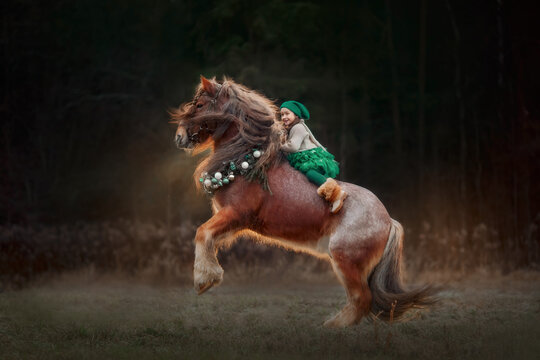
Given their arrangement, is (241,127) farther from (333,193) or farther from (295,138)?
(333,193)

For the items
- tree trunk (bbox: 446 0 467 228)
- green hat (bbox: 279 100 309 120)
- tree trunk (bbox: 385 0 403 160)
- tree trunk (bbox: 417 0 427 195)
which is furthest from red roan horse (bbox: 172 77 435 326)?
tree trunk (bbox: 417 0 427 195)

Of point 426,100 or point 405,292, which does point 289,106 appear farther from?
point 426,100

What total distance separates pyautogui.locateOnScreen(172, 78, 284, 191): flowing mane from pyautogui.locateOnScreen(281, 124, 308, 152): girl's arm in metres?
0.10

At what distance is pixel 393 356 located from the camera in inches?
184

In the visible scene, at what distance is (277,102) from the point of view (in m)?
11.8

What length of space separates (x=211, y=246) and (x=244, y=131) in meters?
1.18

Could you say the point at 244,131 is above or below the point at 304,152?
above

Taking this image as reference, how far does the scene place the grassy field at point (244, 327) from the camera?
4.75 meters

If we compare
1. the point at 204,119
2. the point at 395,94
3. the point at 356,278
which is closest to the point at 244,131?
the point at 204,119

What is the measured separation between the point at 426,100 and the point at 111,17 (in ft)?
25.6

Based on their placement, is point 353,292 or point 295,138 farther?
point 295,138

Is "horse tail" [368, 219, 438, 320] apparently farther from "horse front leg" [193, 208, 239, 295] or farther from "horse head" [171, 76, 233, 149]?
"horse head" [171, 76, 233, 149]

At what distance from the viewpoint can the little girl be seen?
5609 mm

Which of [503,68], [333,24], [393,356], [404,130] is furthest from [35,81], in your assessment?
[393,356]
